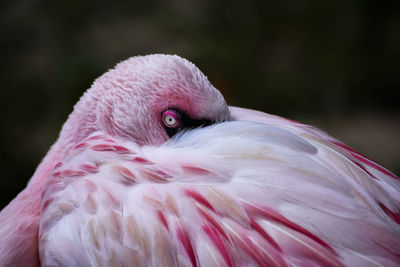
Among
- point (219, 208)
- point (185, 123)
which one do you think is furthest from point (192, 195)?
point (185, 123)

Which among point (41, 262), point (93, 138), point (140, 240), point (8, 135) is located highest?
point (93, 138)

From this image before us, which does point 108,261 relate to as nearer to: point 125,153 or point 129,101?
point 125,153

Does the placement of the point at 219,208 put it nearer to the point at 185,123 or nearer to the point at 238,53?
the point at 185,123

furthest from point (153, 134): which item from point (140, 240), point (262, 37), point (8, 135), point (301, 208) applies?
point (262, 37)

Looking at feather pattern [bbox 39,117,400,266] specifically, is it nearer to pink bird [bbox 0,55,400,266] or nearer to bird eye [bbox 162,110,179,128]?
pink bird [bbox 0,55,400,266]

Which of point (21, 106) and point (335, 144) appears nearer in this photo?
point (335, 144)
